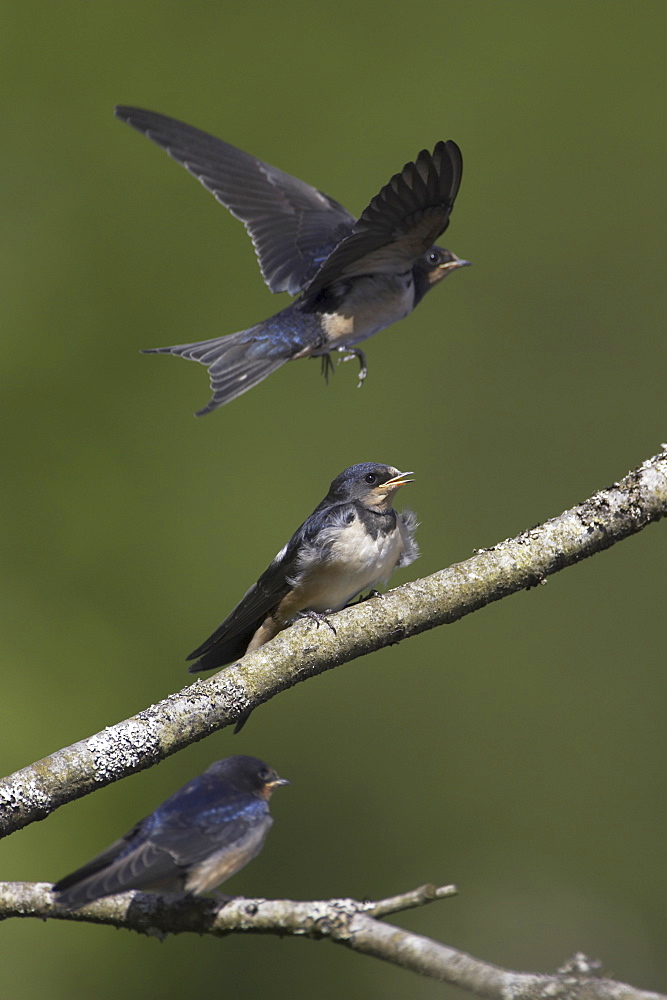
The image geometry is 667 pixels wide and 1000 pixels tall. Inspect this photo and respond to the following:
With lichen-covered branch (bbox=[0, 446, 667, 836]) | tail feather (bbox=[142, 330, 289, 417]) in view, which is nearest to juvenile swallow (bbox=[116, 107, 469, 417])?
tail feather (bbox=[142, 330, 289, 417])

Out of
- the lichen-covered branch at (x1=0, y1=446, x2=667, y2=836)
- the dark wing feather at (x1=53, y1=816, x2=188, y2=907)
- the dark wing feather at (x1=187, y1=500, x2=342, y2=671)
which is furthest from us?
the dark wing feather at (x1=187, y1=500, x2=342, y2=671)

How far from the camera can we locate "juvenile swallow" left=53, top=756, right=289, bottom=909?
1228 mm

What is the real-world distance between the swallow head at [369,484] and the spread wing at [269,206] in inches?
34.9

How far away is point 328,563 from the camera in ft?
6.53

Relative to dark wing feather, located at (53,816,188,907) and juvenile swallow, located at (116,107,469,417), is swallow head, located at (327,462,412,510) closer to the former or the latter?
juvenile swallow, located at (116,107,469,417)

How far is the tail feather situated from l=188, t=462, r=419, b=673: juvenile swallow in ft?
0.99

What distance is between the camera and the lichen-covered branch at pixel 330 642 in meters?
1.33

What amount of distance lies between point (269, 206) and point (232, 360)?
891 mm

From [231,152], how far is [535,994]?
98.1 inches

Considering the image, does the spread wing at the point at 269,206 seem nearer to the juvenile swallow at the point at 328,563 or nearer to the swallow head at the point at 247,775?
the juvenile swallow at the point at 328,563

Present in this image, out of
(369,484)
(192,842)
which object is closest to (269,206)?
(369,484)

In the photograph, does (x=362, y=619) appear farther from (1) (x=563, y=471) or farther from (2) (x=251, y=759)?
(1) (x=563, y=471)

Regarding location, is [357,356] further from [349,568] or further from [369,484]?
[349,568]

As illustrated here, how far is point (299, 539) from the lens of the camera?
2.03 metres
